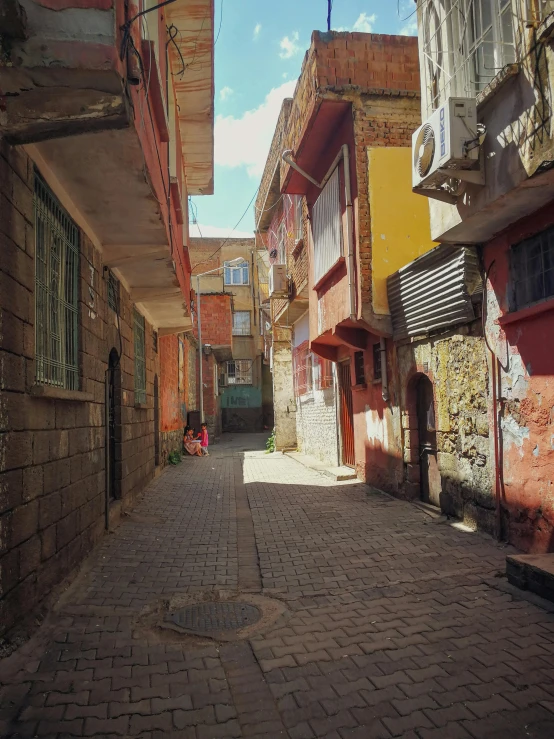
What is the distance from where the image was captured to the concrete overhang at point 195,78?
8406mm

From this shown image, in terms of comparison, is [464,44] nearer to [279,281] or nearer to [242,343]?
[279,281]

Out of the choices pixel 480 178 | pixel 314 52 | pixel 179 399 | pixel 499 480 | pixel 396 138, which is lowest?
pixel 499 480

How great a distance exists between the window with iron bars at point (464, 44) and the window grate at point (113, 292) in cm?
445

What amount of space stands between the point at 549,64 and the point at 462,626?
4036mm

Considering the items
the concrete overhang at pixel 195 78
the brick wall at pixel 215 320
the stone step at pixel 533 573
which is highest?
the concrete overhang at pixel 195 78

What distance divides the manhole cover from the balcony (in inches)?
138

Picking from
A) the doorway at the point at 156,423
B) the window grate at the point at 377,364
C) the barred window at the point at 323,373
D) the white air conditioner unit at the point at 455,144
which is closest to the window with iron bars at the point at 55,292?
the white air conditioner unit at the point at 455,144

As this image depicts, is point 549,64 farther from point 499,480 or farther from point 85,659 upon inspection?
point 85,659

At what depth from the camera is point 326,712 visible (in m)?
2.76

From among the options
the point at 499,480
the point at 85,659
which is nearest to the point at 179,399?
the point at 499,480

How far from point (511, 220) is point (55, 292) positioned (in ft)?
13.8

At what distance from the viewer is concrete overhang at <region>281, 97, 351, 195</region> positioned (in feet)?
28.7

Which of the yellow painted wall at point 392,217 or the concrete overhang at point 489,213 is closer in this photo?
the concrete overhang at point 489,213

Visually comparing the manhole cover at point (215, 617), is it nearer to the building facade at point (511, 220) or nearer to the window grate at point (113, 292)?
the building facade at point (511, 220)
